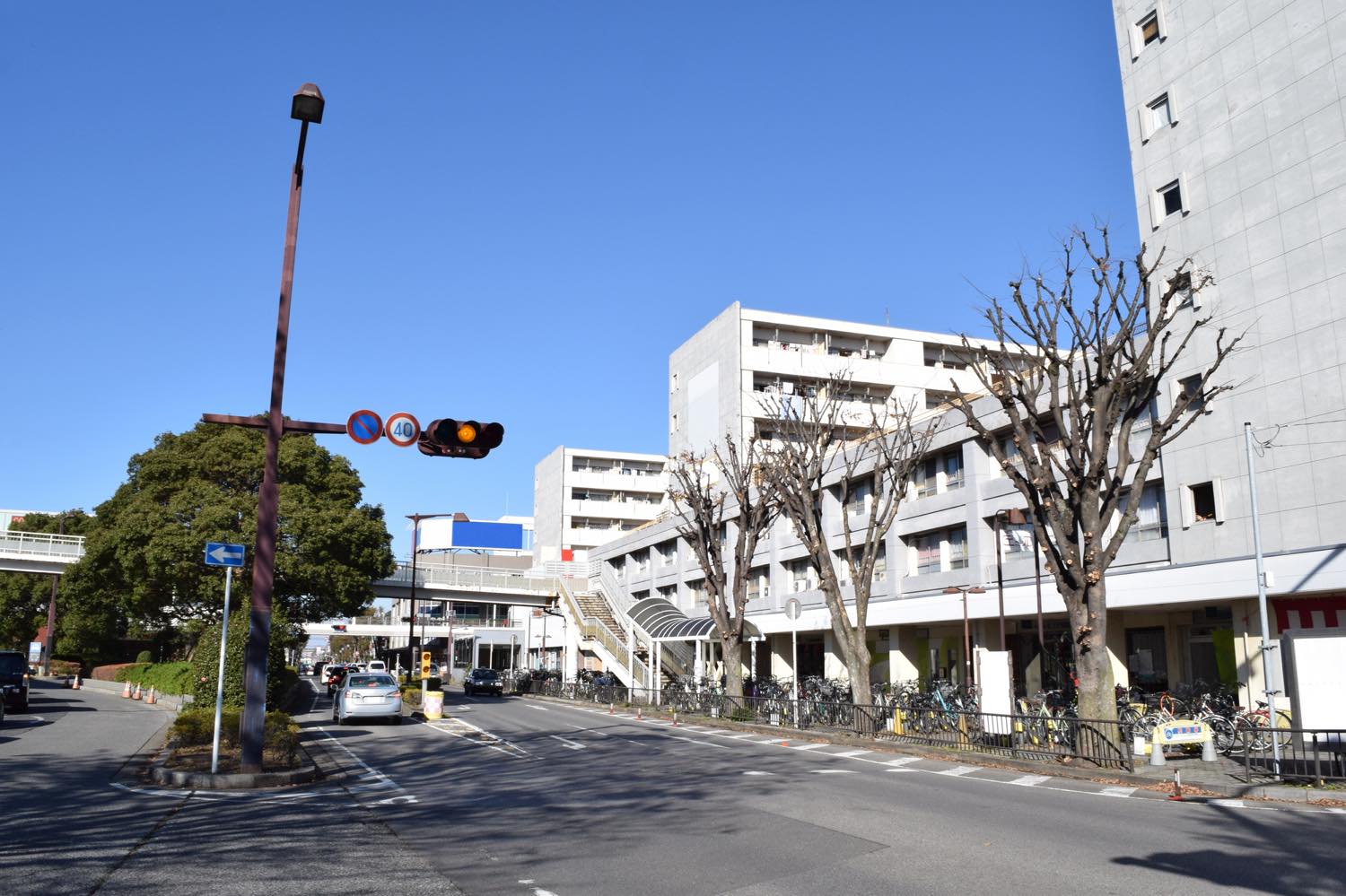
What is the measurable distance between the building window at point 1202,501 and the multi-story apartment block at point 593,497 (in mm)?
53625

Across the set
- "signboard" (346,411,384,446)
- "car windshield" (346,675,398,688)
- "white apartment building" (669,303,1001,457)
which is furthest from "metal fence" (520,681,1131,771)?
"white apartment building" (669,303,1001,457)

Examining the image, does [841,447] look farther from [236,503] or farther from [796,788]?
[796,788]

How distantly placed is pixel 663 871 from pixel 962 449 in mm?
29496

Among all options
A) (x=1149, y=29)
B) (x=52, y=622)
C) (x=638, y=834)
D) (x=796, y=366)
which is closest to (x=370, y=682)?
(x=638, y=834)

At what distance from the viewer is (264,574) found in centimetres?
1419

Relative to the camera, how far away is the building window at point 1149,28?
104 feet

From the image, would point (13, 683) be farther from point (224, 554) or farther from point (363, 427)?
point (363, 427)

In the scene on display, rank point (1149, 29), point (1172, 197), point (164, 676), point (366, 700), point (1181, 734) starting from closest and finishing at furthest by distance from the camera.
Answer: point (1181, 734), point (366, 700), point (1172, 197), point (1149, 29), point (164, 676)

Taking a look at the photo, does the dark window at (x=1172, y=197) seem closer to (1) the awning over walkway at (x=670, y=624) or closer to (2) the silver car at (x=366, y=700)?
(1) the awning over walkway at (x=670, y=624)

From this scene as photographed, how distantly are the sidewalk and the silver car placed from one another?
11031mm

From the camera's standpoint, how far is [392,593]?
52.2 m

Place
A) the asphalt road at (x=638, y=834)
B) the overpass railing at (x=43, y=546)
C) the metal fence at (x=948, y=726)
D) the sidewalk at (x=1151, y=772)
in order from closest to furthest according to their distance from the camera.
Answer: the asphalt road at (x=638, y=834), the sidewalk at (x=1151, y=772), the metal fence at (x=948, y=726), the overpass railing at (x=43, y=546)

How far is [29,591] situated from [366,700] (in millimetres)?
51878

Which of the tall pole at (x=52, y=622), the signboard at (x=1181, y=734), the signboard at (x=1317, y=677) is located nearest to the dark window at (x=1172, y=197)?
the signboard at (x=1181, y=734)
